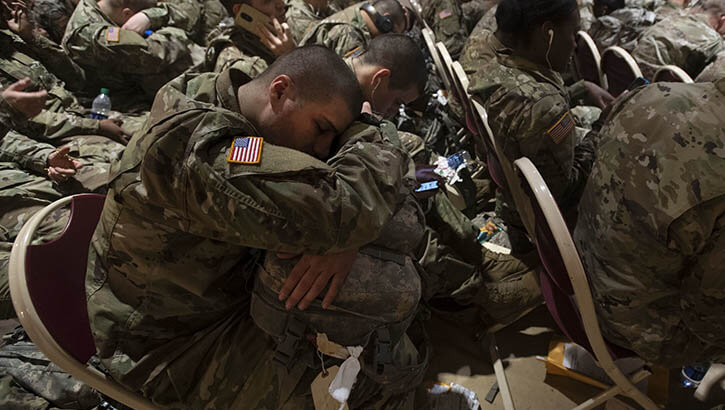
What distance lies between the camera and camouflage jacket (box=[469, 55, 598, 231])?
1755mm

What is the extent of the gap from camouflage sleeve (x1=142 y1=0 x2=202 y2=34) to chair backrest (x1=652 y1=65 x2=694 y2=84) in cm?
368

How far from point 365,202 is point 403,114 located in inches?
90.7

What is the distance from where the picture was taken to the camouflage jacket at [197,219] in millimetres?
856

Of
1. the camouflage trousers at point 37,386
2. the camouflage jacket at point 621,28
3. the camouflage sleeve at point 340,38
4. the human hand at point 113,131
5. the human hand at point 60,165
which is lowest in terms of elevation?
the camouflage trousers at point 37,386

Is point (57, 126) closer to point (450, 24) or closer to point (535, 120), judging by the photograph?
point (535, 120)

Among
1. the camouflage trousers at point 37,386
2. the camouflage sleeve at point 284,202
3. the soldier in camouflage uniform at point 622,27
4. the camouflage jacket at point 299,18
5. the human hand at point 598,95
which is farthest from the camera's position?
the soldier in camouflage uniform at point 622,27

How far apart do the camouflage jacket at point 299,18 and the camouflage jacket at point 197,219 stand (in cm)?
263

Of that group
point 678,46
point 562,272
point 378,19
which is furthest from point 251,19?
point 678,46

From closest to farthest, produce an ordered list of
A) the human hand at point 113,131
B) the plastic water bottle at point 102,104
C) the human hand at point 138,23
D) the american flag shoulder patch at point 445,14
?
the human hand at point 113,131, the plastic water bottle at point 102,104, the human hand at point 138,23, the american flag shoulder patch at point 445,14

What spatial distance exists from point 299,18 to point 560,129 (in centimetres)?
278

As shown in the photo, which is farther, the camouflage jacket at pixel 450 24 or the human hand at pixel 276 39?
the camouflage jacket at pixel 450 24

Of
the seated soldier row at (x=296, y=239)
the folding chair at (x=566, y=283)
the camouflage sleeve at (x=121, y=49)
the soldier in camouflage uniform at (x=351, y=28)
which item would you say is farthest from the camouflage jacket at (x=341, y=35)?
the folding chair at (x=566, y=283)

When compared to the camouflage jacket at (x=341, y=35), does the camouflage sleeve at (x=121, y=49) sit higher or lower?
lower

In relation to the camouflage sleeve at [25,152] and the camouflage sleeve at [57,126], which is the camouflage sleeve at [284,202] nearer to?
the camouflage sleeve at [25,152]
